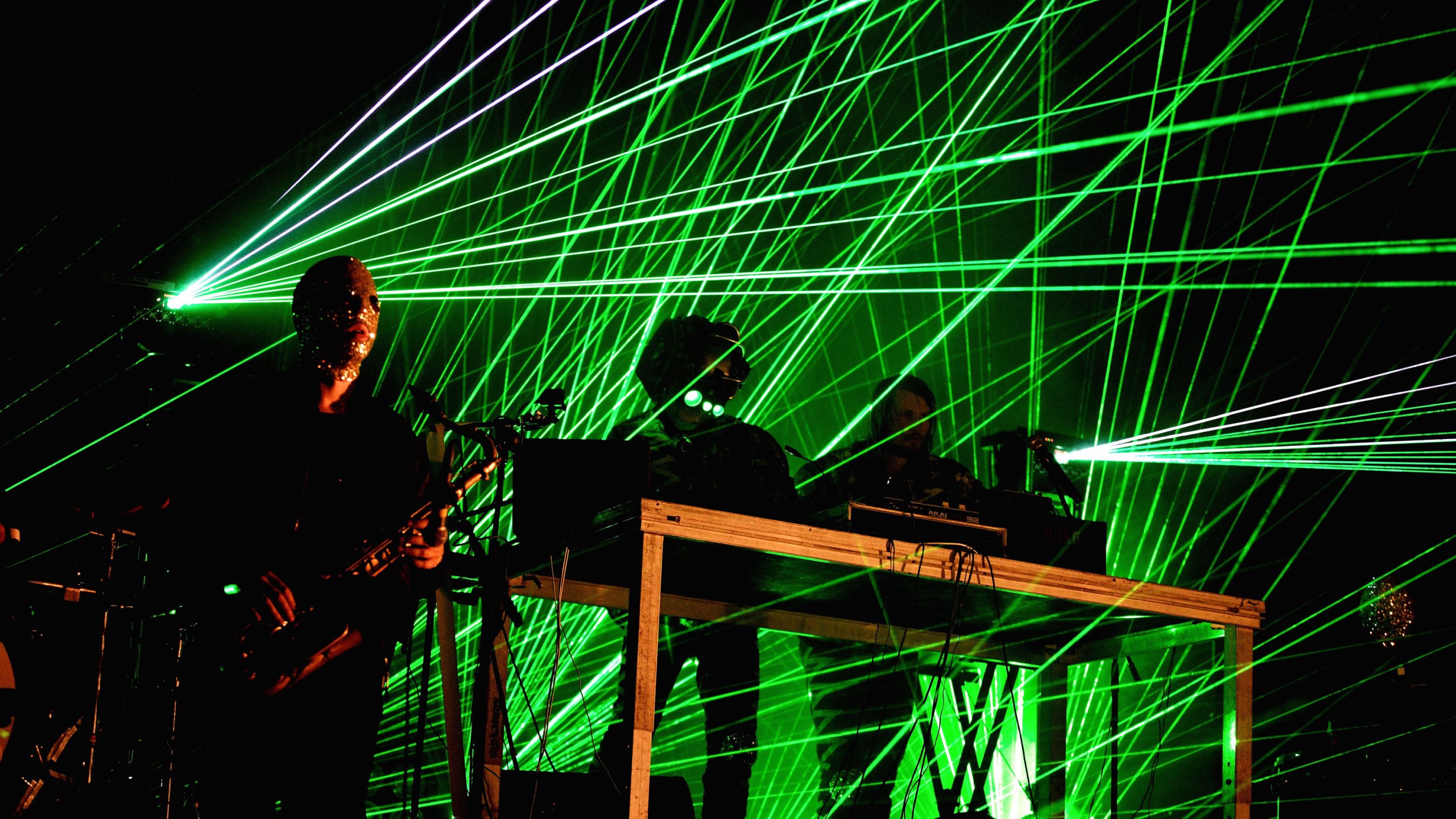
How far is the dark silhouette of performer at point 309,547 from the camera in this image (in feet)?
8.00

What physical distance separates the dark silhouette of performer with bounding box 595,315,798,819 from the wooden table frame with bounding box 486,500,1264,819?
0.69 feet

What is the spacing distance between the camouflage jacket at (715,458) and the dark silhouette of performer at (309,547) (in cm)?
116

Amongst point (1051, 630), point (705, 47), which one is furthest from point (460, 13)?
point (1051, 630)

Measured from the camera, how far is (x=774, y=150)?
7.16 metres

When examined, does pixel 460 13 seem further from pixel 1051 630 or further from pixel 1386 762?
pixel 1386 762

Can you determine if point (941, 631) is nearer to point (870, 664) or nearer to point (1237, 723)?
point (870, 664)

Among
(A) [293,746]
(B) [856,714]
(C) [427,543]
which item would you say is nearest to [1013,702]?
(B) [856,714]

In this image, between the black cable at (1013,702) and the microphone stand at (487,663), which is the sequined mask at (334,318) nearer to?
the microphone stand at (487,663)

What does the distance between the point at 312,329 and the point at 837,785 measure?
274 centimetres

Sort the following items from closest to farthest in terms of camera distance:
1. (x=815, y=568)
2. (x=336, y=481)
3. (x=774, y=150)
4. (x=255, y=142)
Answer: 1. (x=336, y=481)
2. (x=815, y=568)
3. (x=255, y=142)
4. (x=774, y=150)

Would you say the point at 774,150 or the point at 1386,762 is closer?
the point at 1386,762

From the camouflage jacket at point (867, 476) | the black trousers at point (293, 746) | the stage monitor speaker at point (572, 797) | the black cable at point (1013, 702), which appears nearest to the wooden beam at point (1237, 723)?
the black cable at point (1013, 702)

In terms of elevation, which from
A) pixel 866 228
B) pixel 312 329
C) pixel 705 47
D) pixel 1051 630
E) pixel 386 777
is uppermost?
pixel 705 47

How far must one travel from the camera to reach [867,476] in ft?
15.6
